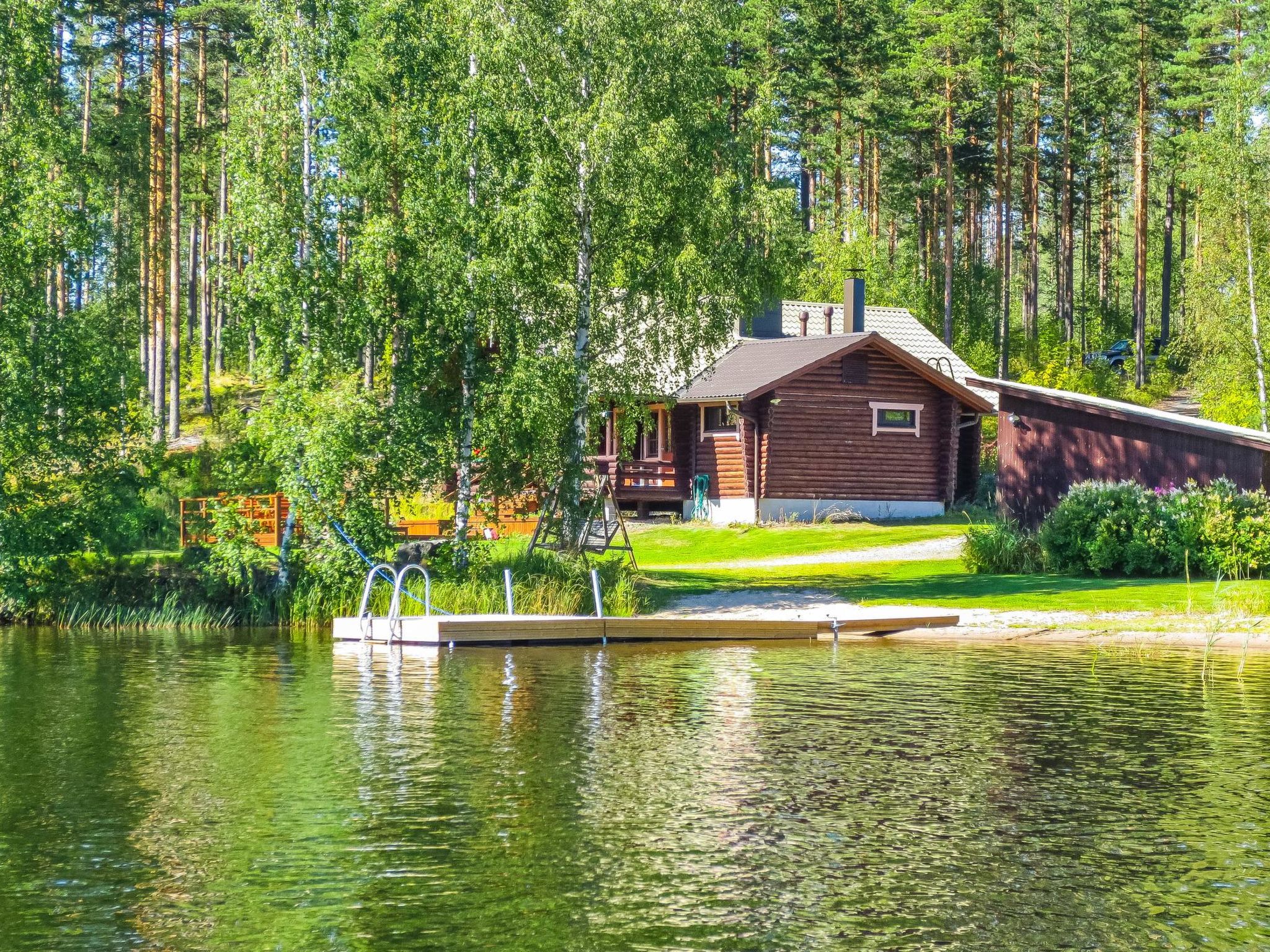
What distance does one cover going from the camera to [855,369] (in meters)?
43.3

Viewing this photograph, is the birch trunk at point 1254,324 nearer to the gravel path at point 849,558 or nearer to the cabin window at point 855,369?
the cabin window at point 855,369

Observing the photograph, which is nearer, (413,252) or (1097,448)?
(413,252)

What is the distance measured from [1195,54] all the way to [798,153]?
698 inches

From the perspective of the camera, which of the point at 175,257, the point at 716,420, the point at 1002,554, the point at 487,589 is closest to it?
the point at 487,589

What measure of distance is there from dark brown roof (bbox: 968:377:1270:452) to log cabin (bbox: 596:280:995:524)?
657 centimetres

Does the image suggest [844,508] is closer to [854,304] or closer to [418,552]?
[854,304]

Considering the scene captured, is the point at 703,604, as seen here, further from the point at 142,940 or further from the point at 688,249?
the point at 142,940

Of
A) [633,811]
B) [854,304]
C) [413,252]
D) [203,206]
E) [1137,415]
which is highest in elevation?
[203,206]

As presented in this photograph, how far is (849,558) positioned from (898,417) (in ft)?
31.6

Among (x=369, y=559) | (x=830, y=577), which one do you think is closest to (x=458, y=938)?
(x=369, y=559)

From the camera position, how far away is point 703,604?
27.4m

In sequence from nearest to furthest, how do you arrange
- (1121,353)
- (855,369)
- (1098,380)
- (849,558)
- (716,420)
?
(849,558), (855,369), (716,420), (1098,380), (1121,353)

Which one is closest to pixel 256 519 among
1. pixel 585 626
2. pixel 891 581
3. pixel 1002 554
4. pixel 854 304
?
pixel 585 626

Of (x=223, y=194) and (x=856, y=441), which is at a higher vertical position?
(x=223, y=194)
